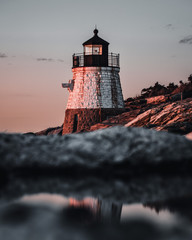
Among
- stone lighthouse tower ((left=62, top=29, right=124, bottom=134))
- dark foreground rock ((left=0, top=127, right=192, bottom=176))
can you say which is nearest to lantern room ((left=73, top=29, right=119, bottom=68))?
stone lighthouse tower ((left=62, top=29, right=124, bottom=134))

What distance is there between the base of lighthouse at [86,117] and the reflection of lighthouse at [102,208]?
28.5m

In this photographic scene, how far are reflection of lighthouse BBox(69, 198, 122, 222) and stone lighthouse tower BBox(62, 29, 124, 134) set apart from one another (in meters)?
28.8

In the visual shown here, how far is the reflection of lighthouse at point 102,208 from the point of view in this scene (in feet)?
6.38

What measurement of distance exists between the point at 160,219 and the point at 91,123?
29.4m

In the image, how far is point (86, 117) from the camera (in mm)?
31375

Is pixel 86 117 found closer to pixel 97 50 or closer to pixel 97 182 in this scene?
pixel 97 50

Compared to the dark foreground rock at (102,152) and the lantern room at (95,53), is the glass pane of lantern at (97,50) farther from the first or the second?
the dark foreground rock at (102,152)

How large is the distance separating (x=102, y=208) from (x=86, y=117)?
96.1 feet

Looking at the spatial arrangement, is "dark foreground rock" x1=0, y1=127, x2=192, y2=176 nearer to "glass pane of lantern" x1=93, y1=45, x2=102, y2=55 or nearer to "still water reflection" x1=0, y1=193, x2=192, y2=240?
"still water reflection" x1=0, y1=193, x2=192, y2=240

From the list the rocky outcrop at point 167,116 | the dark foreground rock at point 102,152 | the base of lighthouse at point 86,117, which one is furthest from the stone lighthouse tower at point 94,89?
the dark foreground rock at point 102,152

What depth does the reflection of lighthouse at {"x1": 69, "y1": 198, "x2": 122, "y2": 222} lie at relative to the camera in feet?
6.38

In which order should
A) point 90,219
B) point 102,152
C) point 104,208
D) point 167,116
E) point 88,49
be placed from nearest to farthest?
1. point 90,219
2. point 104,208
3. point 102,152
4. point 167,116
5. point 88,49

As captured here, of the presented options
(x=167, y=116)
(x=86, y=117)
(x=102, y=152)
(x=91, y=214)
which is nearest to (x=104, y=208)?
(x=91, y=214)

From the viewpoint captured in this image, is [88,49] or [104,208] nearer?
[104,208]
